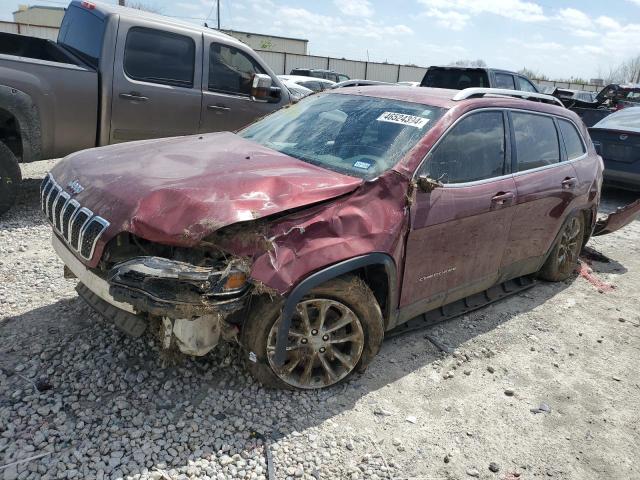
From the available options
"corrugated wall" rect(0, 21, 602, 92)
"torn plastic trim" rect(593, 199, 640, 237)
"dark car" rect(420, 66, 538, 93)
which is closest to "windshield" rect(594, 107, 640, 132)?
"dark car" rect(420, 66, 538, 93)

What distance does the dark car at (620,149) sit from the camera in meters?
8.28

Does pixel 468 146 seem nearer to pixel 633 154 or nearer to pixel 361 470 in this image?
pixel 361 470

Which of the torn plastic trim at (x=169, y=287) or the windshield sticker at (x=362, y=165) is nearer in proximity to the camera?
the torn plastic trim at (x=169, y=287)

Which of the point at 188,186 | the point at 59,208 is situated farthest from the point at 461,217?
the point at 59,208

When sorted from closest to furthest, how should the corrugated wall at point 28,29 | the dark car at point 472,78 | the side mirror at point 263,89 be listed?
1. the side mirror at point 263,89
2. the dark car at point 472,78
3. the corrugated wall at point 28,29

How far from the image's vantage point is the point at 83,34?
6000 mm

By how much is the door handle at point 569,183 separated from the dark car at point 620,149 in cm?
468

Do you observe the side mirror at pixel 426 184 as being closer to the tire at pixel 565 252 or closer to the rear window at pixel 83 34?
the tire at pixel 565 252

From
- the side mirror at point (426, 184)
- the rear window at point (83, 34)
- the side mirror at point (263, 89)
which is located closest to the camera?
the side mirror at point (426, 184)

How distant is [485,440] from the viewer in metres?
2.87

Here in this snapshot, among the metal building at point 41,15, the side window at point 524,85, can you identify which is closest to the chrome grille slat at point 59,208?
the side window at point 524,85

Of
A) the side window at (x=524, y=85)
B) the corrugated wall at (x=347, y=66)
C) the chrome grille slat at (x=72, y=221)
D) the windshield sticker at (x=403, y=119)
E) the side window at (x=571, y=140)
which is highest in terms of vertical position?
the corrugated wall at (x=347, y=66)

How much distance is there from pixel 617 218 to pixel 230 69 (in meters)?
4.86

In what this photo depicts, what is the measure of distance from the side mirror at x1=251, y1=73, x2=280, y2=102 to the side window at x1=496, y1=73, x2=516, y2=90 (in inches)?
237
